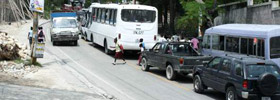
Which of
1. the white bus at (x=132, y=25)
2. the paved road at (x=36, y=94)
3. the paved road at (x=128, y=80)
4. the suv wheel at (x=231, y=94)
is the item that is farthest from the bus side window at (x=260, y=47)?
the white bus at (x=132, y=25)

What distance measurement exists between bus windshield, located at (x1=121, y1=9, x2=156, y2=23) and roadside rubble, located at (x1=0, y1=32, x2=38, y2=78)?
6441 mm

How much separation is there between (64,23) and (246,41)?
17.7 meters

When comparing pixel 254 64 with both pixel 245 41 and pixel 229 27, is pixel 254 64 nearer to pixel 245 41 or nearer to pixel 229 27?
pixel 245 41

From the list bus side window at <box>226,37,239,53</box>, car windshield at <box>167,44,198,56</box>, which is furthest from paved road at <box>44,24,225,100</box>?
bus side window at <box>226,37,239,53</box>

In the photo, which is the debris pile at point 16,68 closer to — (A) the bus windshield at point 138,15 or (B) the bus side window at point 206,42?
(A) the bus windshield at point 138,15

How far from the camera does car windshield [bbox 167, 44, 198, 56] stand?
63.1ft

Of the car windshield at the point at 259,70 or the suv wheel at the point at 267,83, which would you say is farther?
the car windshield at the point at 259,70

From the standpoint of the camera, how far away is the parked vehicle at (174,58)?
17828mm

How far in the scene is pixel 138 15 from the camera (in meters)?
26.2

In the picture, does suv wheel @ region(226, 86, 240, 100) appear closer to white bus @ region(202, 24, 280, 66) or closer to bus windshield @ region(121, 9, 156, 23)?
white bus @ region(202, 24, 280, 66)

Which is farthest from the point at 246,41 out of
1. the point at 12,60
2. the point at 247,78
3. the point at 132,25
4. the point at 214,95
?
the point at 12,60

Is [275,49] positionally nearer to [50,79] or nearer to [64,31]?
[50,79]

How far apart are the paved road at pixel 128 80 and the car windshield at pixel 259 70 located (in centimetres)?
255

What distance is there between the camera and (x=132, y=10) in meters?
26.2
